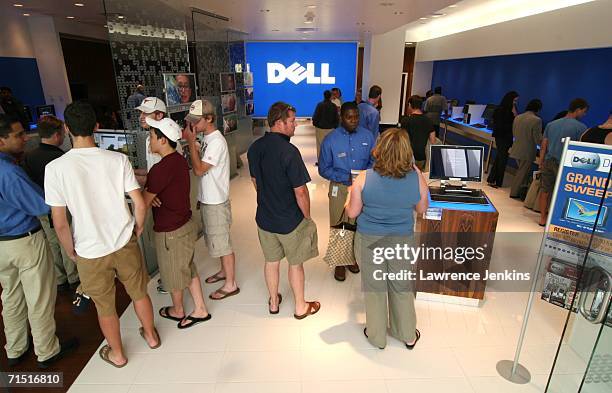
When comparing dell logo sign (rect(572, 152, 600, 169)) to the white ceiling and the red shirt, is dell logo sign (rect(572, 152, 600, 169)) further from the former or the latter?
the white ceiling

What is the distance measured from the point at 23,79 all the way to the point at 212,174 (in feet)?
23.1

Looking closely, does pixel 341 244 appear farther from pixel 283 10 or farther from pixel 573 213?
pixel 283 10

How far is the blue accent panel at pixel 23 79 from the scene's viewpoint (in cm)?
702

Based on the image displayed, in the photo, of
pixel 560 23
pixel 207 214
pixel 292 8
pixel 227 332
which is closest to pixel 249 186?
pixel 292 8

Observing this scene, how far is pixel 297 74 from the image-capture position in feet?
32.9

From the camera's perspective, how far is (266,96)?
10180 millimetres

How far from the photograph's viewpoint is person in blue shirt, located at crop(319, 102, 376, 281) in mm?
3332

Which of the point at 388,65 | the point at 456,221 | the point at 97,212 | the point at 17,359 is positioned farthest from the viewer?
the point at 388,65

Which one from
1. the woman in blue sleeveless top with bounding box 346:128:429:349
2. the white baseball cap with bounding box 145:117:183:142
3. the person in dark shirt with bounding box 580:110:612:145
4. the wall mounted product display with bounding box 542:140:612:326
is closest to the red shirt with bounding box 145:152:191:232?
the white baseball cap with bounding box 145:117:183:142

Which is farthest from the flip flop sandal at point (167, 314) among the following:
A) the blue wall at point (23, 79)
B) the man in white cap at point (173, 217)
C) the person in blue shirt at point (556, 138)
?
the blue wall at point (23, 79)

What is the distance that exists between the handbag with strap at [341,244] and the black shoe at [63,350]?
6.76 feet

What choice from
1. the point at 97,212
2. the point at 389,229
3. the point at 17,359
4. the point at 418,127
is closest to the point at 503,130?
the point at 418,127

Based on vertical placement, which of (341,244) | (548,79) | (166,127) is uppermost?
(548,79)

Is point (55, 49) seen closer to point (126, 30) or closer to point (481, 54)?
point (126, 30)
